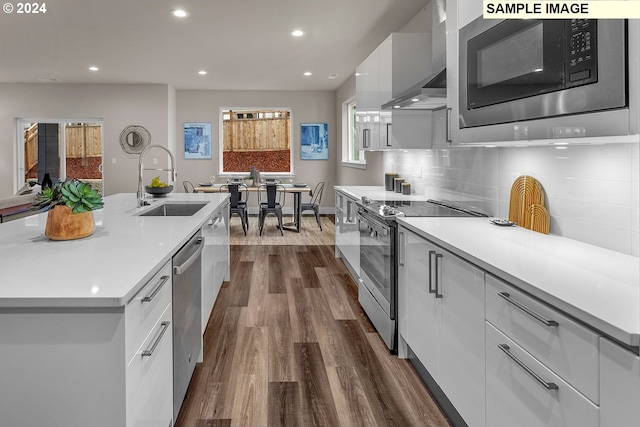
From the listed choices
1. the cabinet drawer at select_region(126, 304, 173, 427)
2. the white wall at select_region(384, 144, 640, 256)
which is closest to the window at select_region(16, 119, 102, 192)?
the white wall at select_region(384, 144, 640, 256)

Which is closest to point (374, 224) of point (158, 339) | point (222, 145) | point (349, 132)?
point (158, 339)

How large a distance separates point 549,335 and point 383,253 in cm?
171

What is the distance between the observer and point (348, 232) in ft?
15.3

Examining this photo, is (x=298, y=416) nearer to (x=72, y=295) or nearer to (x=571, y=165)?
(x=72, y=295)

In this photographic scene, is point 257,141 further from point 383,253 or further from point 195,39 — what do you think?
point 383,253

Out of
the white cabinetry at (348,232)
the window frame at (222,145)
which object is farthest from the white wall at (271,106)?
the white cabinetry at (348,232)

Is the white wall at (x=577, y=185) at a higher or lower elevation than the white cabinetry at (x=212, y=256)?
higher

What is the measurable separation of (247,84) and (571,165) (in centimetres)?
772

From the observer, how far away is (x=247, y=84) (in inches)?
351

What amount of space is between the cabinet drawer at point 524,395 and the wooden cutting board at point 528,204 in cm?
87

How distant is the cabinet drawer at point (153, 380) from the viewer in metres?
1.29

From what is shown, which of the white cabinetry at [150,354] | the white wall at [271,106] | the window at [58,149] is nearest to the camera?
the white cabinetry at [150,354]

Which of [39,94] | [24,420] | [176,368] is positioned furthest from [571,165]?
[39,94]

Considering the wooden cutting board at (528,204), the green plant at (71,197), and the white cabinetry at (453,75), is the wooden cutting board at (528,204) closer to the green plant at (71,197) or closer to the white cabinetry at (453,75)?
the white cabinetry at (453,75)
